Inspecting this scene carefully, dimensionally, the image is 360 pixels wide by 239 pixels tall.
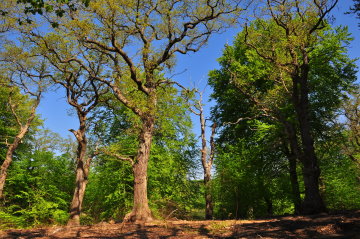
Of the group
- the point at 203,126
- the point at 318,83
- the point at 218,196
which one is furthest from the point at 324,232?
the point at 203,126

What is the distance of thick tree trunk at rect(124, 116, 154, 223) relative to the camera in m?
9.90


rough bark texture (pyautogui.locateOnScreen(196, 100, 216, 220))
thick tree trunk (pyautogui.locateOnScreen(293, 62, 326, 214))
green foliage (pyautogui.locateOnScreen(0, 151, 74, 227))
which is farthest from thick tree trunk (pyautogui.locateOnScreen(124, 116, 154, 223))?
green foliage (pyautogui.locateOnScreen(0, 151, 74, 227))

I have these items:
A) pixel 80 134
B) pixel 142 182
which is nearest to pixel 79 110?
pixel 80 134

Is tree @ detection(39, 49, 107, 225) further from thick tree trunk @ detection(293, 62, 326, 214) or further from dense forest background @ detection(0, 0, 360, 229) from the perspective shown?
thick tree trunk @ detection(293, 62, 326, 214)

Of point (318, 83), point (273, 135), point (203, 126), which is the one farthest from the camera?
point (203, 126)

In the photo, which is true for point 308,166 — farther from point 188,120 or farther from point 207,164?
point 188,120

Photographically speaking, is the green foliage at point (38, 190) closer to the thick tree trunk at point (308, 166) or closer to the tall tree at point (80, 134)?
the tall tree at point (80, 134)

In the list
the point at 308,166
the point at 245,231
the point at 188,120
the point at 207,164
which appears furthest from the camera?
the point at 188,120

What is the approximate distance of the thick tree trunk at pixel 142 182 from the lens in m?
9.90

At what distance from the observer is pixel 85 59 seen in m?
14.6

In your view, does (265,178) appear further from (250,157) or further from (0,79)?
(0,79)

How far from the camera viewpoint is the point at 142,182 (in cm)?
1061

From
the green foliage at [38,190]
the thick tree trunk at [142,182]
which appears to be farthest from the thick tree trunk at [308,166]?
the green foliage at [38,190]

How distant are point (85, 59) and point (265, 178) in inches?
506
